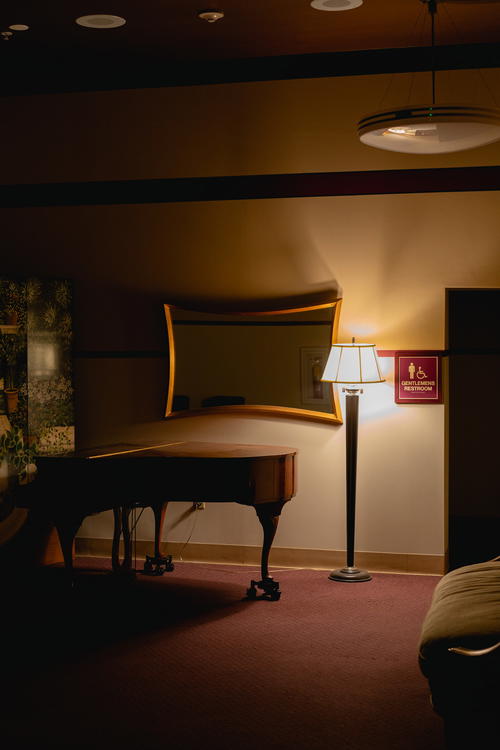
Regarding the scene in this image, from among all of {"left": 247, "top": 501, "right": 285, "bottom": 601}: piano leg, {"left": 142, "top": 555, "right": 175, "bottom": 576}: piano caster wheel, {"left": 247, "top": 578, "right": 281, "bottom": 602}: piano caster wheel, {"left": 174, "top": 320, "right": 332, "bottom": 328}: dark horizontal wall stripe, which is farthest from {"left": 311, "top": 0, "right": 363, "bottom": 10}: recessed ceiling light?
{"left": 142, "top": 555, "right": 175, "bottom": 576}: piano caster wheel

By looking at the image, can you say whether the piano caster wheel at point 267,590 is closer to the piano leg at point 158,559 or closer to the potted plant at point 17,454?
the piano leg at point 158,559

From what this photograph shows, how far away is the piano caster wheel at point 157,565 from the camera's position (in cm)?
579

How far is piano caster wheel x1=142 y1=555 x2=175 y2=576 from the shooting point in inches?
228

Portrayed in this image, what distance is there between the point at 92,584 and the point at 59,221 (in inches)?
100

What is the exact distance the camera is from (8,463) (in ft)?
19.1

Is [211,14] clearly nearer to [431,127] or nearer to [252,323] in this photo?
[431,127]

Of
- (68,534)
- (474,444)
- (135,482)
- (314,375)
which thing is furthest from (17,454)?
(474,444)

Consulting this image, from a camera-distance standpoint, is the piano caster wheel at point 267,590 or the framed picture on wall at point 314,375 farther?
the framed picture on wall at point 314,375

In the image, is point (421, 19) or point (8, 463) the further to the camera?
point (8, 463)

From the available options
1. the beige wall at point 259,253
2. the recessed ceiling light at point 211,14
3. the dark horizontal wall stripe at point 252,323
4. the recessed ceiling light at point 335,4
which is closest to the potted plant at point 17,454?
the beige wall at point 259,253

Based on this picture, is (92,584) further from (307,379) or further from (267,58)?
(267,58)

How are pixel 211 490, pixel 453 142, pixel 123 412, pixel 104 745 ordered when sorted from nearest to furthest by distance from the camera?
pixel 104 745 < pixel 453 142 < pixel 211 490 < pixel 123 412

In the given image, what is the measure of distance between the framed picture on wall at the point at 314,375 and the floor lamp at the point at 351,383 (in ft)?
0.64

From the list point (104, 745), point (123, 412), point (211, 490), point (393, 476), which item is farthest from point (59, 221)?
point (104, 745)
